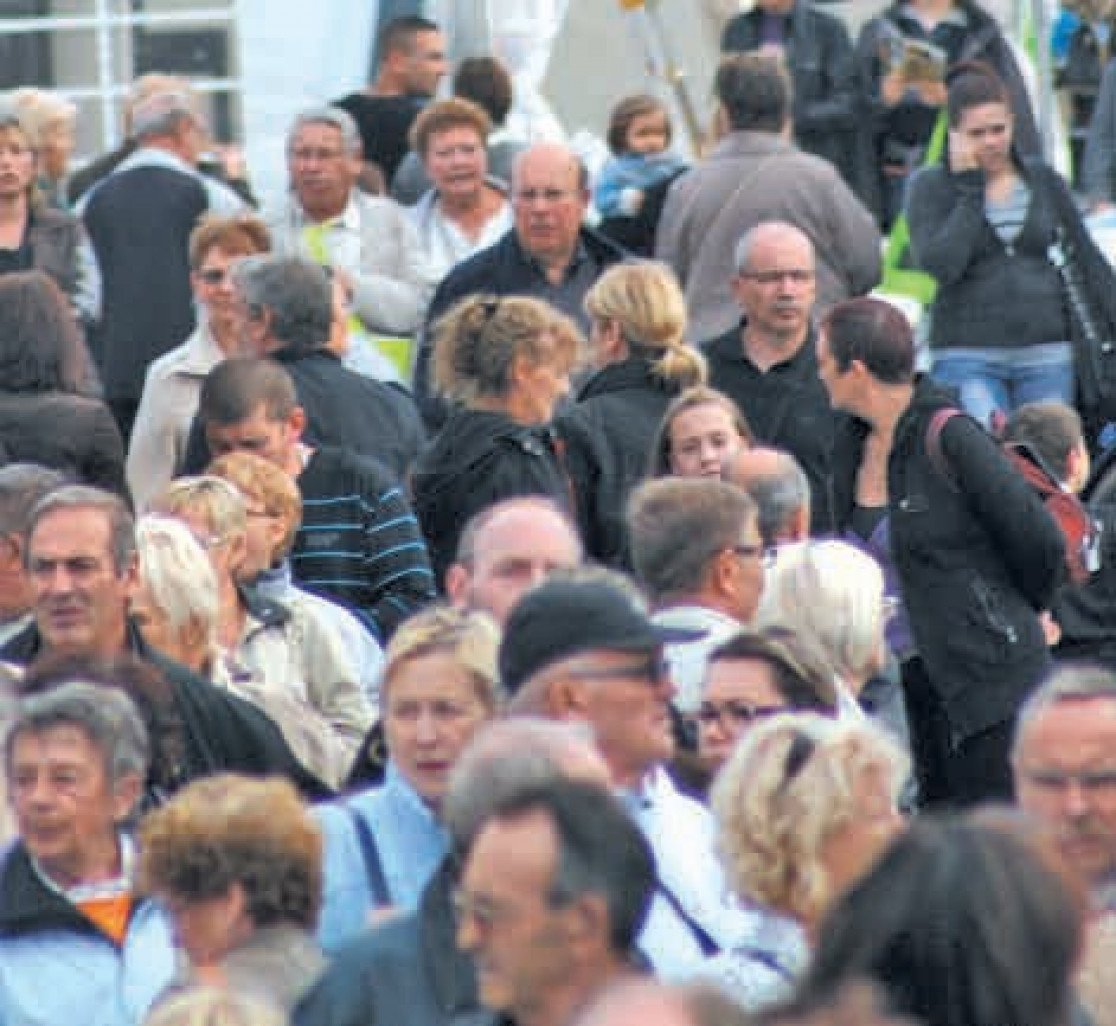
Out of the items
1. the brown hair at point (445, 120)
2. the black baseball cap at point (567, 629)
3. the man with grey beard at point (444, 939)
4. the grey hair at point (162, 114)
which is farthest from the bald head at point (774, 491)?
the grey hair at point (162, 114)

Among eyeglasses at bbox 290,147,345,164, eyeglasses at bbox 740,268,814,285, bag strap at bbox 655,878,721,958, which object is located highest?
eyeglasses at bbox 290,147,345,164

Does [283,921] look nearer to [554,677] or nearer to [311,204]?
[554,677]

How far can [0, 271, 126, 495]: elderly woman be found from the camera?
9.04 metres

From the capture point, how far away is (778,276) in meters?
10.3

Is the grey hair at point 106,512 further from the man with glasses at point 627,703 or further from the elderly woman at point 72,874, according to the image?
the man with glasses at point 627,703

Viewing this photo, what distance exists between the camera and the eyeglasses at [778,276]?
10297mm

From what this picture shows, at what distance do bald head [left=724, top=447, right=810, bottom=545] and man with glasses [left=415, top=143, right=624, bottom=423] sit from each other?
265 cm

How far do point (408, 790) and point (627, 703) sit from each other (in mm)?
395

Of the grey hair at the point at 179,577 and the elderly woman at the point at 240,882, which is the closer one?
the elderly woman at the point at 240,882

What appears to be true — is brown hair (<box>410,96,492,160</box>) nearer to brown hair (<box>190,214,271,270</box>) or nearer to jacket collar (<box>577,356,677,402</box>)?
brown hair (<box>190,214,271,270</box>)

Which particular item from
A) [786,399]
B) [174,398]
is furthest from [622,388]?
[174,398]

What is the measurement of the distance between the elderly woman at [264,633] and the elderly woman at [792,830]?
2.35 meters

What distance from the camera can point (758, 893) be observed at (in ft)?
17.7

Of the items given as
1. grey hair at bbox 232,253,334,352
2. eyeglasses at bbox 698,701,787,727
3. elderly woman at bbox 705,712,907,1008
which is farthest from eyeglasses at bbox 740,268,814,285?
elderly woman at bbox 705,712,907,1008
